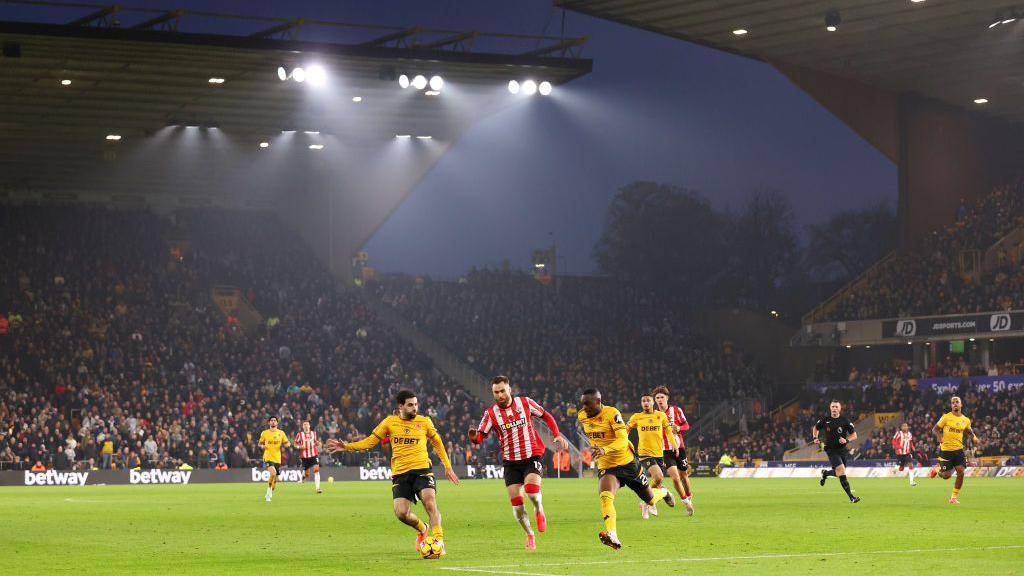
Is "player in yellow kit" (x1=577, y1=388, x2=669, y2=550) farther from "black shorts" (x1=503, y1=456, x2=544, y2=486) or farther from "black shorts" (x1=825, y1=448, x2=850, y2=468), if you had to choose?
"black shorts" (x1=825, y1=448, x2=850, y2=468)

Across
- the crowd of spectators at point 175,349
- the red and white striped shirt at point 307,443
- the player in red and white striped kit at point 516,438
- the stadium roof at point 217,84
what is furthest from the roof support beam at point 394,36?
the player in red and white striped kit at point 516,438

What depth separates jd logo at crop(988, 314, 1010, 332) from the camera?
58.6 meters

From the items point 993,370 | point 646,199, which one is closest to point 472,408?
point 993,370

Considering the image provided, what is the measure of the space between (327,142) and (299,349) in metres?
9.13

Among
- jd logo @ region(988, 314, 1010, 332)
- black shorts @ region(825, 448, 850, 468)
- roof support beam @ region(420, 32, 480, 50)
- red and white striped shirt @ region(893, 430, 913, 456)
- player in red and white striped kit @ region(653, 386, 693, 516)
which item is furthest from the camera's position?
jd logo @ region(988, 314, 1010, 332)

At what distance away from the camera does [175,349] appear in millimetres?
59719

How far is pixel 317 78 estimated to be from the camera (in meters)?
44.9

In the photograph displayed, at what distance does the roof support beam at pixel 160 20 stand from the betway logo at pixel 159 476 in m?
16.8

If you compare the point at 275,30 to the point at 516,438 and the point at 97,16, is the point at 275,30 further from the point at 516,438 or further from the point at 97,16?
the point at 516,438

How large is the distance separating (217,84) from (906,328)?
3158 centimetres

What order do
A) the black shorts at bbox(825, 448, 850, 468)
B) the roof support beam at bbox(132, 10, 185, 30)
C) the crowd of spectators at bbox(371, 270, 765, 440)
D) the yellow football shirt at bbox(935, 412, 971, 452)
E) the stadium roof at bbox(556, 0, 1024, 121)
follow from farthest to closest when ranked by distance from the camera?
the crowd of spectators at bbox(371, 270, 765, 440)
the stadium roof at bbox(556, 0, 1024, 121)
the roof support beam at bbox(132, 10, 185, 30)
the black shorts at bbox(825, 448, 850, 468)
the yellow football shirt at bbox(935, 412, 971, 452)

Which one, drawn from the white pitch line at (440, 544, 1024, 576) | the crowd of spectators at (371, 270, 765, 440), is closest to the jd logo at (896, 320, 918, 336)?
the crowd of spectators at (371, 270, 765, 440)

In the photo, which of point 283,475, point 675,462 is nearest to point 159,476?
point 283,475

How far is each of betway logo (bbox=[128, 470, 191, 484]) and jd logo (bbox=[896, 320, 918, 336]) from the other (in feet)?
102
